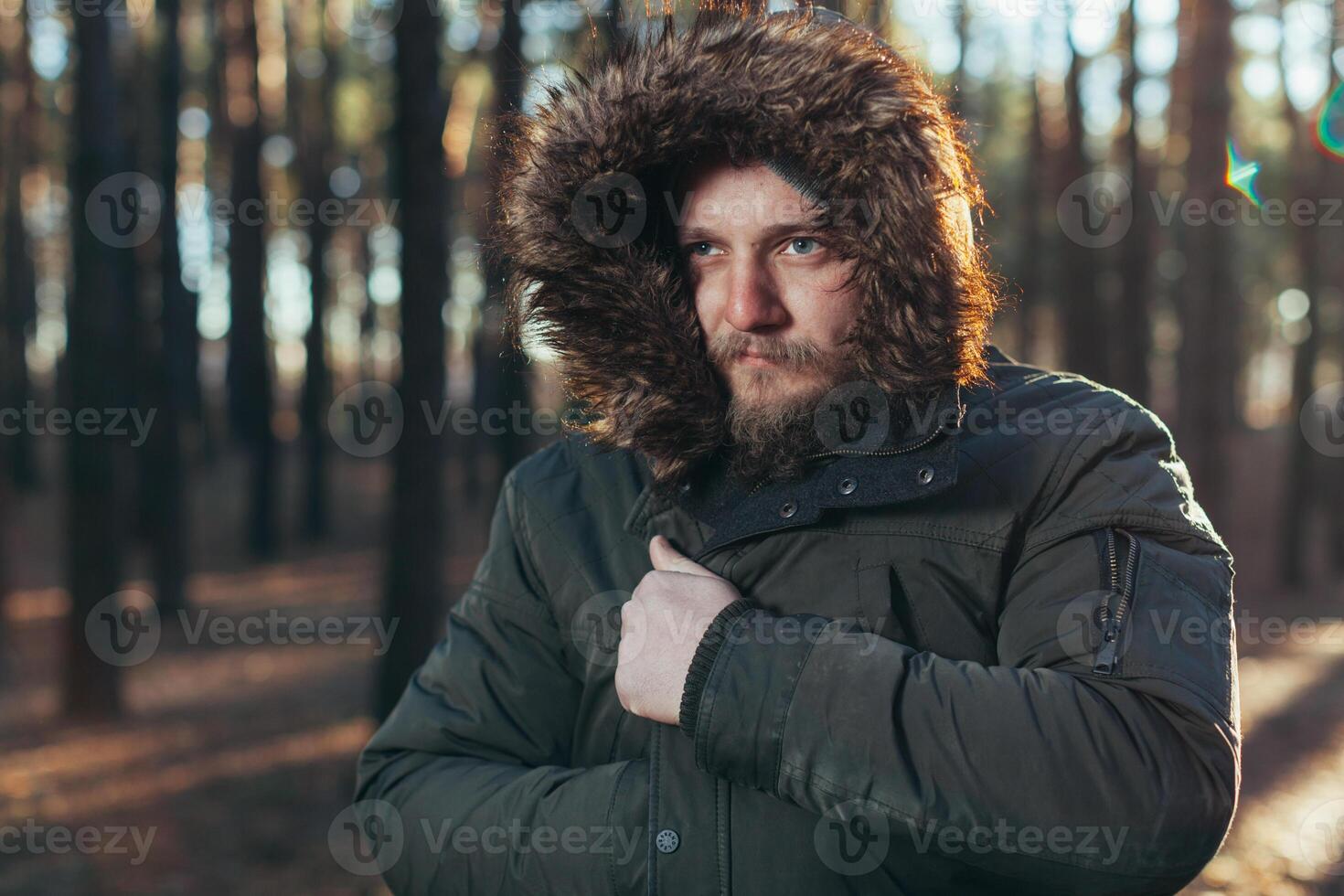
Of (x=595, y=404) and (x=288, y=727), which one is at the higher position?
(x=595, y=404)

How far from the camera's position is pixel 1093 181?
1308 cm

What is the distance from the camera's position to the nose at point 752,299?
7.17 feet

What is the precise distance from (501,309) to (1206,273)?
43.9 ft

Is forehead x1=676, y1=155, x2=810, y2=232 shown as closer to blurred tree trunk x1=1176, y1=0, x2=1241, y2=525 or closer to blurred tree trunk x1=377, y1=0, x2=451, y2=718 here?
blurred tree trunk x1=377, y1=0, x2=451, y2=718

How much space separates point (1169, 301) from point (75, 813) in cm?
3028

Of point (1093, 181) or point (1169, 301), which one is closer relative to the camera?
point (1093, 181)

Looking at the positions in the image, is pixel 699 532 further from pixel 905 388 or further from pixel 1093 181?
pixel 1093 181

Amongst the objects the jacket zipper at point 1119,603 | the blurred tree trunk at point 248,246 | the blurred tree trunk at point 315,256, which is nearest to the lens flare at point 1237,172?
the jacket zipper at point 1119,603

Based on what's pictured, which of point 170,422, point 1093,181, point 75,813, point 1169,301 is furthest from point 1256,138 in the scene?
point 75,813
